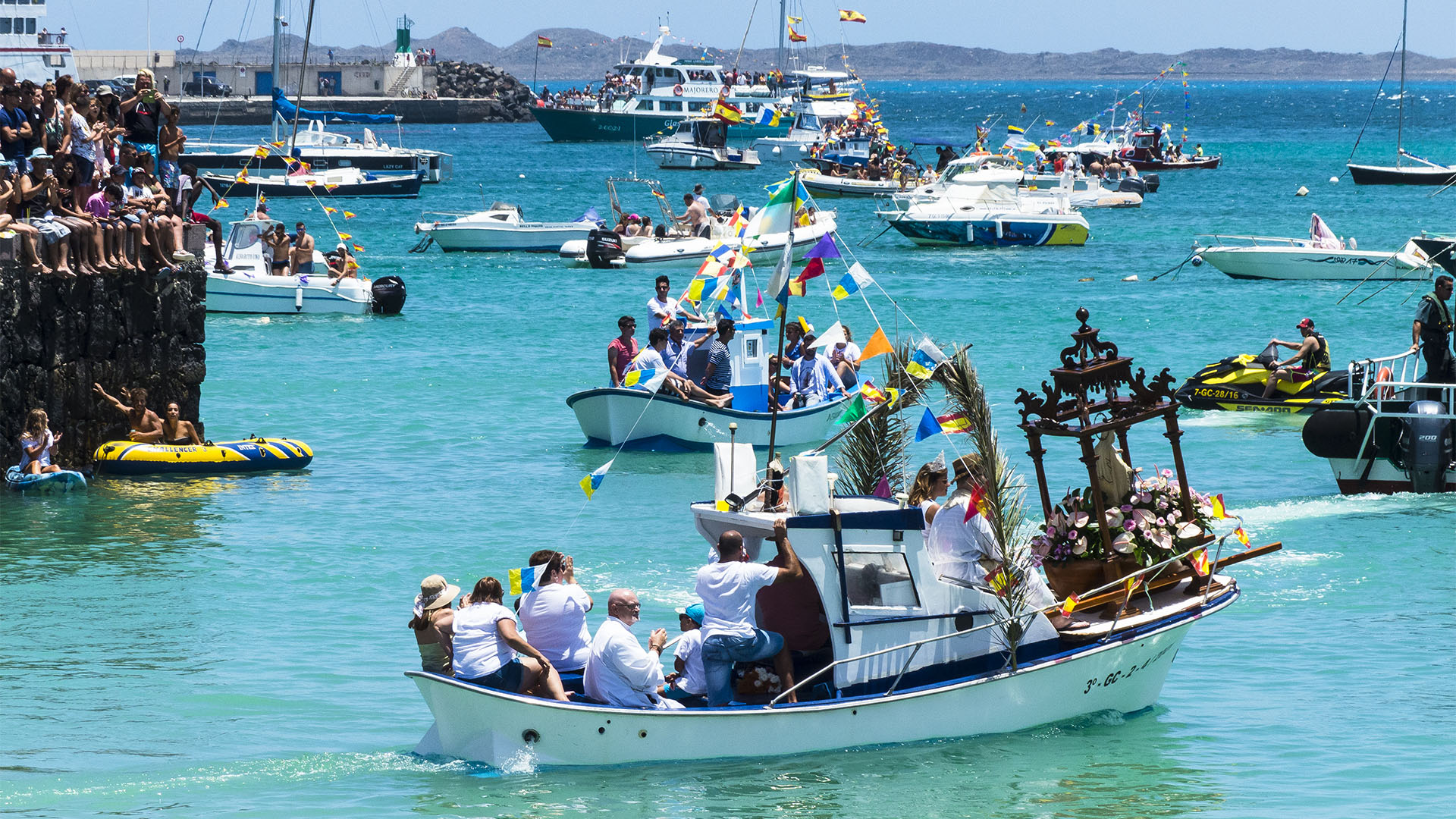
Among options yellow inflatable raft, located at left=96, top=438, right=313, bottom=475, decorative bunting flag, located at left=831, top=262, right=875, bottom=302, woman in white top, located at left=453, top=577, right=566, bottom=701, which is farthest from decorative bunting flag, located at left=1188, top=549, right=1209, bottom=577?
yellow inflatable raft, located at left=96, top=438, right=313, bottom=475

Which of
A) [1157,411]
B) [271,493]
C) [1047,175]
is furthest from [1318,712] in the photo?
[1047,175]

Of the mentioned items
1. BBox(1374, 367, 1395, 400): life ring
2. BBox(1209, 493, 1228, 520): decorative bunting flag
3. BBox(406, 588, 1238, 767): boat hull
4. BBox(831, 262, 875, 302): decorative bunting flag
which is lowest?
BBox(406, 588, 1238, 767): boat hull

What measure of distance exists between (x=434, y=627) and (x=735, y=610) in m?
2.13

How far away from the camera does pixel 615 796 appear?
11852 mm

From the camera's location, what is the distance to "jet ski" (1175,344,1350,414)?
27328 mm

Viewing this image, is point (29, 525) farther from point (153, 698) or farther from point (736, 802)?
point (736, 802)

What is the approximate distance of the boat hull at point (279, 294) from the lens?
39.2 metres

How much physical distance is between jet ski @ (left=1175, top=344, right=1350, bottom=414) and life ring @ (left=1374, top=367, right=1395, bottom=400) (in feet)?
15.9

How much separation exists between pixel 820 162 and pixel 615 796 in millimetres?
71878

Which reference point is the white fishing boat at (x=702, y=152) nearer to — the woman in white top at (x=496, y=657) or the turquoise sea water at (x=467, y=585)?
the turquoise sea water at (x=467, y=585)

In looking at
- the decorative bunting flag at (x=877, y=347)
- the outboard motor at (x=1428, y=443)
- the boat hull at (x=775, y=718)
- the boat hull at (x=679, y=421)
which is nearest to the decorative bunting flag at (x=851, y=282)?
the decorative bunting flag at (x=877, y=347)

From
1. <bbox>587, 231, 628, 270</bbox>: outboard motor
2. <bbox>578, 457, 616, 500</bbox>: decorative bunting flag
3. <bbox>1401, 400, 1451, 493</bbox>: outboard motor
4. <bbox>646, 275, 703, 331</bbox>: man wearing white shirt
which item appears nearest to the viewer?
<bbox>578, 457, 616, 500</bbox>: decorative bunting flag

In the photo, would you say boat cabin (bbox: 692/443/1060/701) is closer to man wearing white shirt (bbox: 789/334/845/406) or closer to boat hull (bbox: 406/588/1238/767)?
boat hull (bbox: 406/588/1238/767)

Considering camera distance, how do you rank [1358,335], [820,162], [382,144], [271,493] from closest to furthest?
[271,493]
[1358,335]
[820,162]
[382,144]
